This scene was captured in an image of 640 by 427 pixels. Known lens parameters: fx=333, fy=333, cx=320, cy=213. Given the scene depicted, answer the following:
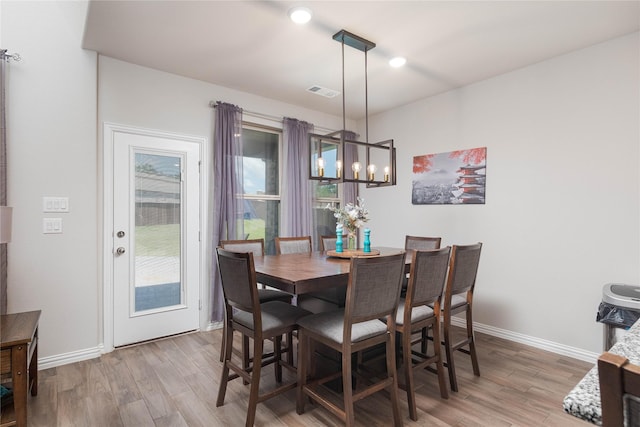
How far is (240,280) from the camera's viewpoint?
2.00 m

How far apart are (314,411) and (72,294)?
7.52 feet

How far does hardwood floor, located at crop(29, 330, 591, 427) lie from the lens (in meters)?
2.07

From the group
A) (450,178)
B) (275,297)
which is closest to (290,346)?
(275,297)

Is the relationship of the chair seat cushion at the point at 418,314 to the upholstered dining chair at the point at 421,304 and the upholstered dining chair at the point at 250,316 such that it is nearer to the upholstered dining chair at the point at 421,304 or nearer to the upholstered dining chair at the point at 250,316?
the upholstered dining chair at the point at 421,304

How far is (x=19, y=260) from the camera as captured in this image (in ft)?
8.71

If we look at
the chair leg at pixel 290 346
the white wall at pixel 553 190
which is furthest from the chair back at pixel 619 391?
the white wall at pixel 553 190

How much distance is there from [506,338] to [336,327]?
243 cm

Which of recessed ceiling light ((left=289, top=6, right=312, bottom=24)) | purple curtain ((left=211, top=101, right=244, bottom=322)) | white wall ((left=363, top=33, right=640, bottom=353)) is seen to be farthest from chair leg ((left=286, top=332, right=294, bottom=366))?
recessed ceiling light ((left=289, top=6, right=312, bottom=24))

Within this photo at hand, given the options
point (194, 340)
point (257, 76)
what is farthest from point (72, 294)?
point (257, 76)

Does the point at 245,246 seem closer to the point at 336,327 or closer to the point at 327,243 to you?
the point at 327,243

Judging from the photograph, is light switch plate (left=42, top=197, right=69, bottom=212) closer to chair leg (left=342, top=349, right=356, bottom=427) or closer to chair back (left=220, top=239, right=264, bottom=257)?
chair back (left=220, top=239, right=264, bottom=257)

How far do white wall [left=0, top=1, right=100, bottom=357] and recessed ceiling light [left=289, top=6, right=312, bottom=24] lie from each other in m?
1.63

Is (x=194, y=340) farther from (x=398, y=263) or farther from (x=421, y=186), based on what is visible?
(x=421, y=186)

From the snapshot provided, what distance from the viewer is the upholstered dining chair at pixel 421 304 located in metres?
2.10
